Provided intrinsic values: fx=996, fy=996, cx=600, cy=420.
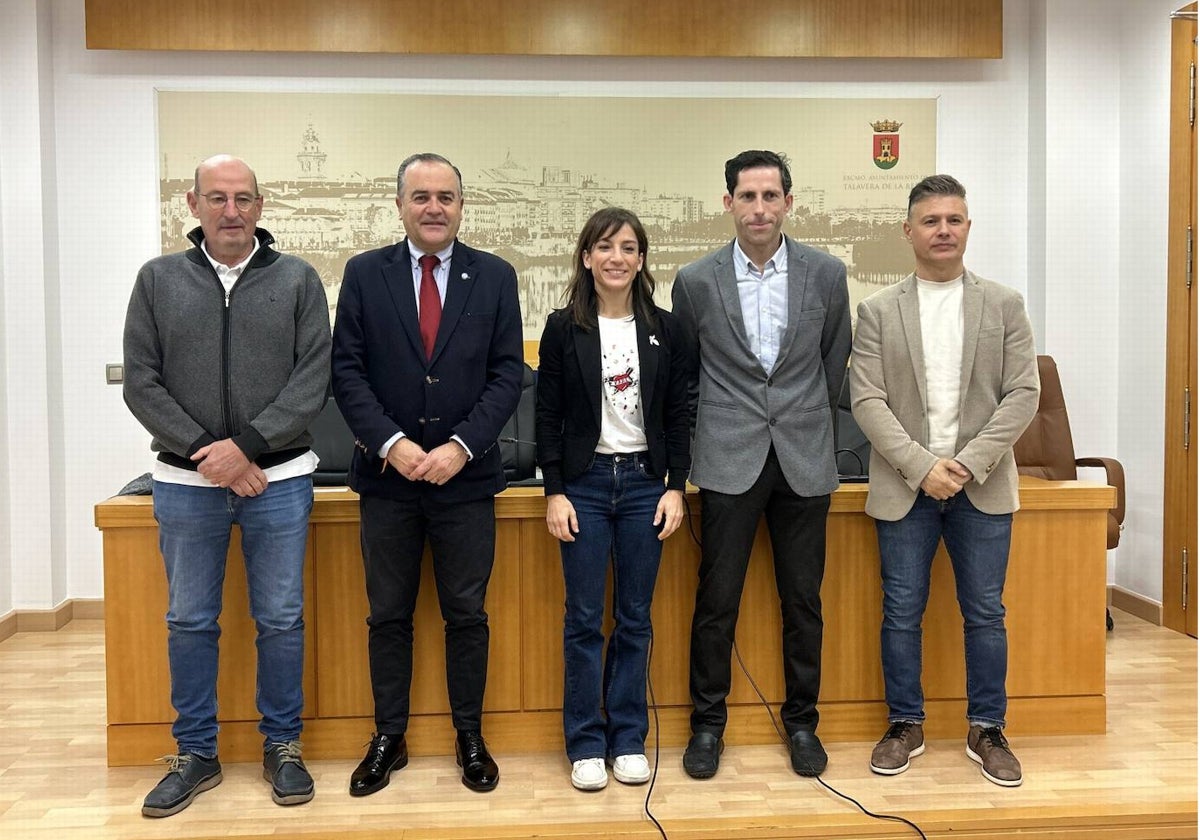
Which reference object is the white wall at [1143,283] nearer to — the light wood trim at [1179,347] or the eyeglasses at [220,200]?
the light wood trim at [1179,347]

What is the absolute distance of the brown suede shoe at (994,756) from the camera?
2.74m

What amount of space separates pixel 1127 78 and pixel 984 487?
3.00m

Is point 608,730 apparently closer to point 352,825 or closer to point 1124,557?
point 352,825

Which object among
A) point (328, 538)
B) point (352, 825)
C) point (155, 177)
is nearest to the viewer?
point (352, 825)

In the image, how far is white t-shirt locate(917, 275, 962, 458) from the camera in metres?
2.79

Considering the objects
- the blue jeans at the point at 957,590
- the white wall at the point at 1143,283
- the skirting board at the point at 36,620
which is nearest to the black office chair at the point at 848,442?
the blue jeans at the point at 957,590

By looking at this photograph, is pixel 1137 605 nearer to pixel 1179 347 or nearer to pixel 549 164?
pixel 1179 347

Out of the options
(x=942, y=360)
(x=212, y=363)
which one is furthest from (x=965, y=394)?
(x=212, y=363)

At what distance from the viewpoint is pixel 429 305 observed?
270 centimetres

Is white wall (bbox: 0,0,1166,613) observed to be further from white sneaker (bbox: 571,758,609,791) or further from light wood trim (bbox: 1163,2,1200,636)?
white sneaker (bbox: 571,758,609,791)

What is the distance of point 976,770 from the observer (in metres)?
2.84

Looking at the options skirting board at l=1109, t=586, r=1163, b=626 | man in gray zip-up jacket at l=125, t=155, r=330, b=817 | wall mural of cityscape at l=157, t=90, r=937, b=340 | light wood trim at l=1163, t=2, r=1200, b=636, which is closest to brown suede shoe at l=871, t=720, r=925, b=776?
man in gray zip-up jacket at l=125, t=155, r=330, b=817

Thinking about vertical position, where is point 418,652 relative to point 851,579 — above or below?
below

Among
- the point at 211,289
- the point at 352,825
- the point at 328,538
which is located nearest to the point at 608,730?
the point at 352,825
